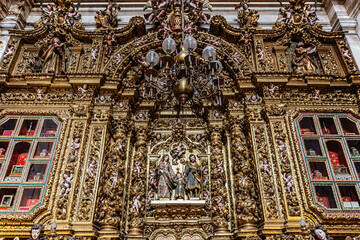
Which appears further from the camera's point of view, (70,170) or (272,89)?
(272,89)

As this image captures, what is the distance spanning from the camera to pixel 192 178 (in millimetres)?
7148

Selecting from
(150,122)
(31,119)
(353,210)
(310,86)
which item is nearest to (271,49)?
(310,86)

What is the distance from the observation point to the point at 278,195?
5949 mm

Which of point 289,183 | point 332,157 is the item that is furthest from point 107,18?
point 332,157

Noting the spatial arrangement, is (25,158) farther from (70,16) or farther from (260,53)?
(260,53)

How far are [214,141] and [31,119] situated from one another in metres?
4.96

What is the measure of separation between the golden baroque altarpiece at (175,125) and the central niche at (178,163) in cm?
3

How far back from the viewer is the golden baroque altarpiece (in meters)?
5.88

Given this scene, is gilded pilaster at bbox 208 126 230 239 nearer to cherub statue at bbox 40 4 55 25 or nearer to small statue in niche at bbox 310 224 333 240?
small statue in niche at bbox 310 224 333 240

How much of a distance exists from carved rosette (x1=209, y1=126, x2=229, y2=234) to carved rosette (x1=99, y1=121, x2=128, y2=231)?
2.29 metres

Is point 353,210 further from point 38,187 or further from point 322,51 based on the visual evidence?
point 38,187

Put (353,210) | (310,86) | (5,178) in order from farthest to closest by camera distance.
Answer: (310,86)
(5,178)
(353,210)

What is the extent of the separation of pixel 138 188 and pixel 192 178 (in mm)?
1442

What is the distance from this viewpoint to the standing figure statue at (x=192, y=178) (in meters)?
6.95
